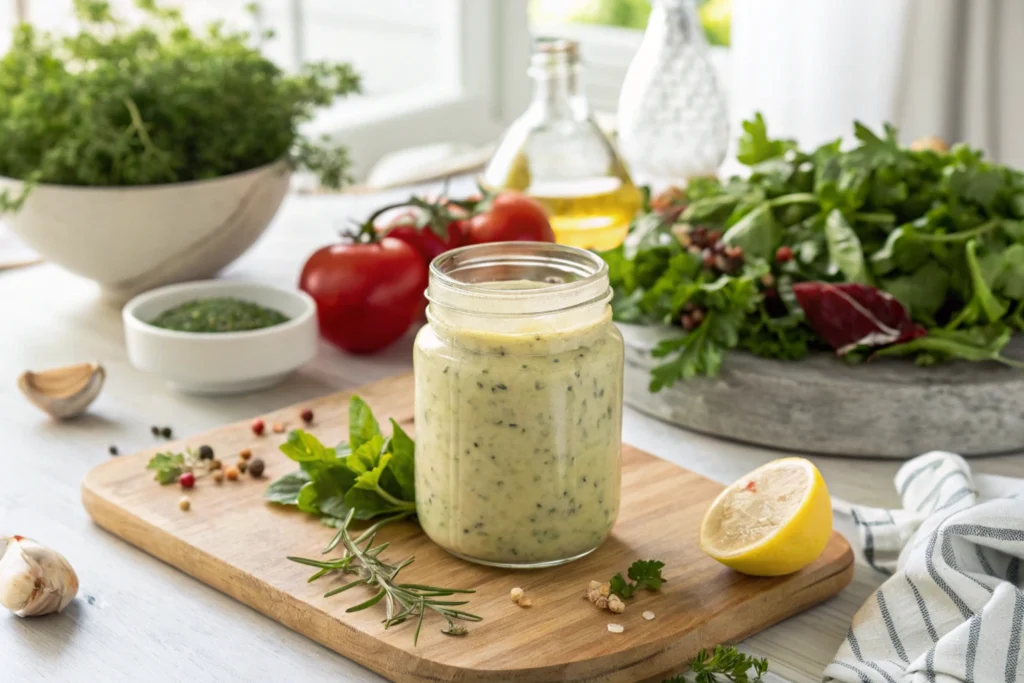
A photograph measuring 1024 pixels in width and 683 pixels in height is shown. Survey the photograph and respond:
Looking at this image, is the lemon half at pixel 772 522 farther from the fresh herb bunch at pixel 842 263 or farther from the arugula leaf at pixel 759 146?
the arugula leaf at pixel 759 146

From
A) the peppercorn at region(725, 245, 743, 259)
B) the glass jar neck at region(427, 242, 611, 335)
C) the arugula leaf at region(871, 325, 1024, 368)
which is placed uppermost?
the glass jar neck at region(427, 242, 611, 335)

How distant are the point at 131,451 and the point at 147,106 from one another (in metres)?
0.56

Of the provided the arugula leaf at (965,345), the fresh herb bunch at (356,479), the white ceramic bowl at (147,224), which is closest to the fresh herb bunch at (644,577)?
the fresh herb bunch at (356,479)

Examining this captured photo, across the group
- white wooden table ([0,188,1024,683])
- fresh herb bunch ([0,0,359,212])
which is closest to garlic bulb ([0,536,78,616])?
white wooden table ([0,188,1024,683])

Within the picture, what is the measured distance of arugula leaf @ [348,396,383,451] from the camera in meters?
1.20

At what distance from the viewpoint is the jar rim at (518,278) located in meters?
1.01

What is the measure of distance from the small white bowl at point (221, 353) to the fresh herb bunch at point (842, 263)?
1.33 ft

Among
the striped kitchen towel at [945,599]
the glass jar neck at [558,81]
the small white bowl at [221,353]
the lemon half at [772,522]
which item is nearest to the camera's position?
the striped kitchen towel at [945,599]

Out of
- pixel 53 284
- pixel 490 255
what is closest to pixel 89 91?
pixel 53 284

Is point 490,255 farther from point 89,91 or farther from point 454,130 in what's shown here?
point 454,130

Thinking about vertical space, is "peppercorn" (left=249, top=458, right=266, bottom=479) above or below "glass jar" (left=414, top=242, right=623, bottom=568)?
below

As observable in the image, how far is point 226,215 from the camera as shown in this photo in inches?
68.8

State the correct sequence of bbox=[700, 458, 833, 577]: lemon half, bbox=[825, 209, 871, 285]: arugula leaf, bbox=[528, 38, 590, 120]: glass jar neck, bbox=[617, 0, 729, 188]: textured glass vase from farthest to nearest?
bbox=[617, 0, 729, 188]: textured glass vase < bbox=[528, 38, 590, 120]: glass jar neck < bbox=[825, 209, 871, 285]: arugula leaf < bbox=[700, 458, 833, 577]: lemon half

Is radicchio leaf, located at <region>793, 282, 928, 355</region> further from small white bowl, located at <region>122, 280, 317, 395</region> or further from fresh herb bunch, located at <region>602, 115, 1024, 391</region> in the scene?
small white bowl, located at <region>122, 280, 317, 395</region>
